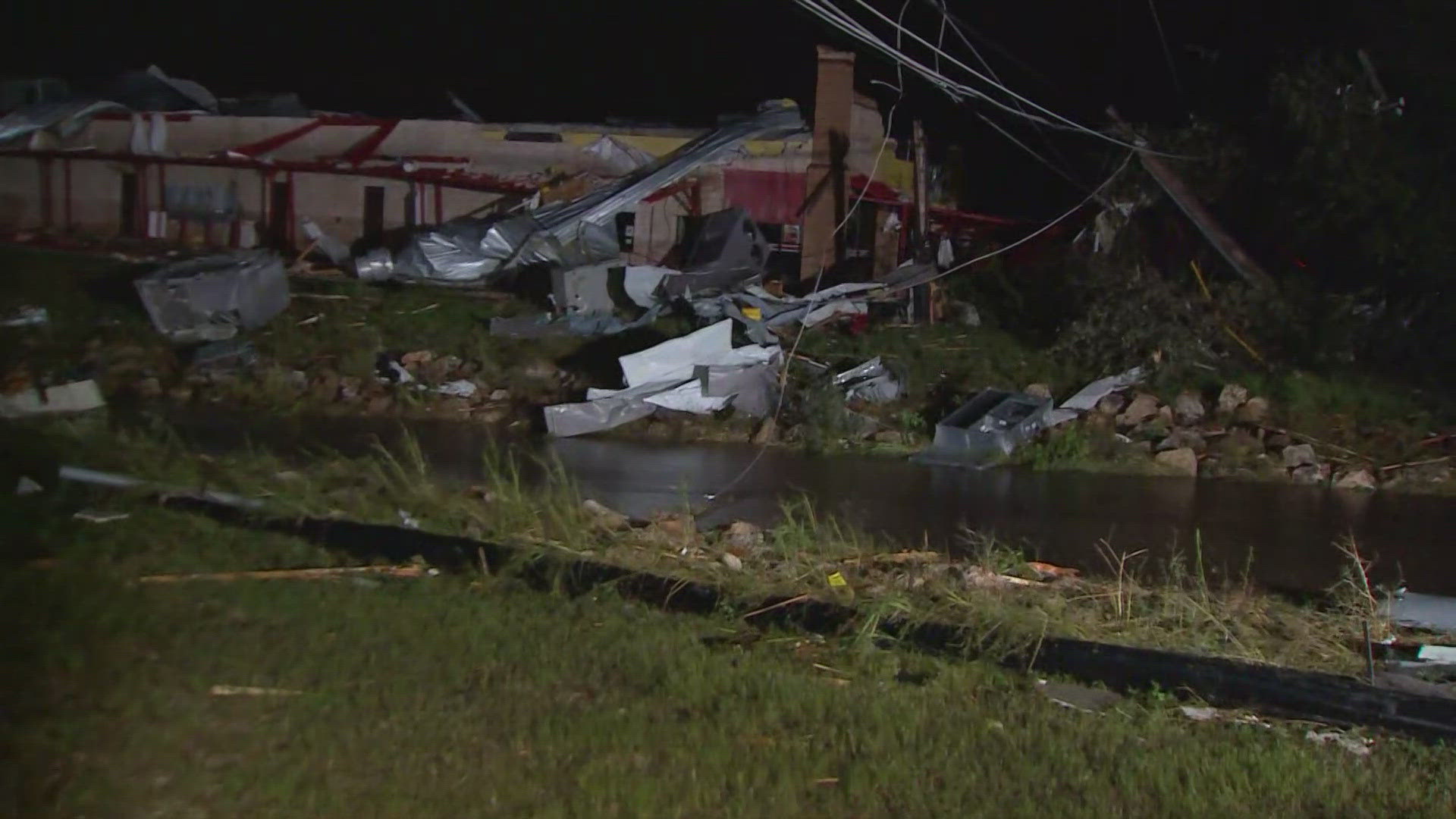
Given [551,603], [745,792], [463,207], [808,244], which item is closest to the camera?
[745,792]

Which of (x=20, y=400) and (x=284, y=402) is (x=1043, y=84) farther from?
(x=20, y=400)

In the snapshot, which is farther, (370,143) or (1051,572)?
(370,143)

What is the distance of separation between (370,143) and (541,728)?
18.1 metres

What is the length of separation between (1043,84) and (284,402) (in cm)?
1065

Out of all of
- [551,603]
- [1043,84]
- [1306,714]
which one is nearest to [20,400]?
[551,603]

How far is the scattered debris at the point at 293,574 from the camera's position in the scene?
21.1 feet

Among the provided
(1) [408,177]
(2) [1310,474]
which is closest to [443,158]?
(1) [408,177]

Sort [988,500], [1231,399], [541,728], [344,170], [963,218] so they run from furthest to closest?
1. [344,170]
2. [963,218]
3. [1231,399]
4. [988,500]
5. [541,728]

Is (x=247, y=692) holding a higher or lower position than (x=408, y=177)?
lower

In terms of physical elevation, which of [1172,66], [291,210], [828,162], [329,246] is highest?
[1172,66]

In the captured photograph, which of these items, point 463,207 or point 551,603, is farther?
point 463,207

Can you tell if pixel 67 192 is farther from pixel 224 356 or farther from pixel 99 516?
pixel 99 516

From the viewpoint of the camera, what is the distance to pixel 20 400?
1132cm

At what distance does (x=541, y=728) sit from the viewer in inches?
193
